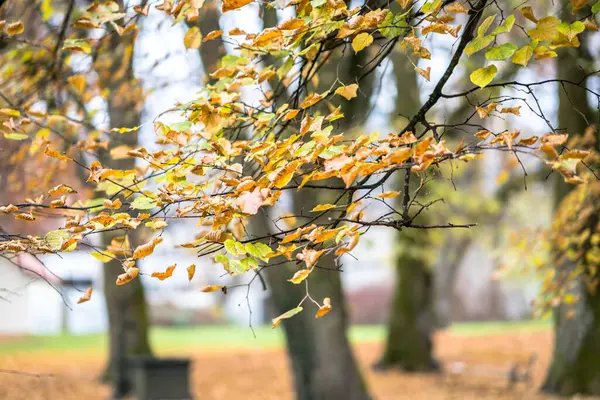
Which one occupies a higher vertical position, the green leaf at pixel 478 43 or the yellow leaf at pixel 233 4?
the yellow leaf at pixel 233 4

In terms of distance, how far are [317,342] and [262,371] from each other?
6564mm

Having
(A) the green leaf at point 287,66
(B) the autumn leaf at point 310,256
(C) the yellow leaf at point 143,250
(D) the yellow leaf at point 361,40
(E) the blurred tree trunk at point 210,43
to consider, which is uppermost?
(E) the blurred tree trunk at point 210,43

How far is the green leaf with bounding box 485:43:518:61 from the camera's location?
2646 millimetres

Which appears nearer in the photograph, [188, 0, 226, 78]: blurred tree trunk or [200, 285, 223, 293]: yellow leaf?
[200, 285, 223, 293]: yellow leaf

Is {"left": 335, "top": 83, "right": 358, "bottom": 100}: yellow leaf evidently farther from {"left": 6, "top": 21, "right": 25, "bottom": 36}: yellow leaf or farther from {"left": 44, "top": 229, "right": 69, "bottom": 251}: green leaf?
{"left": 6, "top": 21, "right": 25, "bottom": 36}: yellow leaf

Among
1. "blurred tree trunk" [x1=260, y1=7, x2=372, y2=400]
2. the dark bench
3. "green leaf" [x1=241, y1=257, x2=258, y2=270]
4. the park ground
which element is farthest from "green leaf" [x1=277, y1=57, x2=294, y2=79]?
the dark bench

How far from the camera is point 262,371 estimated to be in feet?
45.9

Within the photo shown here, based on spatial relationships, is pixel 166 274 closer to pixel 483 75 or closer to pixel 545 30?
pixel 483 75

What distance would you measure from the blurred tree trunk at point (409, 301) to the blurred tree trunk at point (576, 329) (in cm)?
367

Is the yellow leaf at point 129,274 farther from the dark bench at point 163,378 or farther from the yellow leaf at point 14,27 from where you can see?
the dark bench at point 163,378

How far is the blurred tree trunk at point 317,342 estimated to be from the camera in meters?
7.76

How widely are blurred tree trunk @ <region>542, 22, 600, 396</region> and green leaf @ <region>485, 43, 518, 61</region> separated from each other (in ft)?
22.8

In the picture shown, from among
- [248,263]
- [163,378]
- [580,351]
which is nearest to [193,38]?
[248,263]

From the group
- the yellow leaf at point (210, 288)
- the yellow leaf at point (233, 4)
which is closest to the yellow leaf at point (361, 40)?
the yellow leaf at point (233, 4)
